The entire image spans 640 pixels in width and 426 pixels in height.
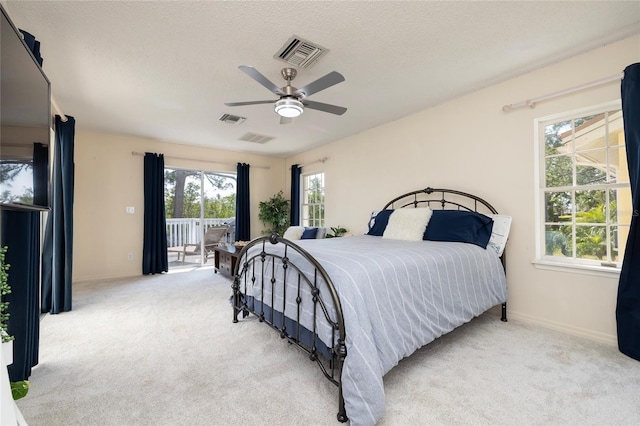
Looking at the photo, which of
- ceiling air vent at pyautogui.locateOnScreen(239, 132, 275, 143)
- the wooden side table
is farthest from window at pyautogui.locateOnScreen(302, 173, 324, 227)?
the wooden side table

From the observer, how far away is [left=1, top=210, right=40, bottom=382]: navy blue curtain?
1738 mm

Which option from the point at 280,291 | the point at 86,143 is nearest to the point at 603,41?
the point at 280,291

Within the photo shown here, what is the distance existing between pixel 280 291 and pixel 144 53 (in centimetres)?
231

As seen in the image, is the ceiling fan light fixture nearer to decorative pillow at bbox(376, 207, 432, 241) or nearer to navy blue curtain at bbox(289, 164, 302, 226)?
decorative pillow at bbox(376, 207, 432, 241)

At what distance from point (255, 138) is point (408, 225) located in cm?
318

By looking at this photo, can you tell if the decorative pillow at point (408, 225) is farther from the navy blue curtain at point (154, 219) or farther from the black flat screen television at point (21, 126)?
the navy blue curtain at point (154, 219)

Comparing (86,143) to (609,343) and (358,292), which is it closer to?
(358,292)

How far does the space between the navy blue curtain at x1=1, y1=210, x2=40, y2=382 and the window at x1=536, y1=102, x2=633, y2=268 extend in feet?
13.6

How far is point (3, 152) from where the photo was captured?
1113 mm

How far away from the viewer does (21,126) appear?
1284 mm

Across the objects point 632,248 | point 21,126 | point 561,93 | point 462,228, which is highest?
point 561,93

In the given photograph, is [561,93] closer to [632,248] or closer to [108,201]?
[632,248]

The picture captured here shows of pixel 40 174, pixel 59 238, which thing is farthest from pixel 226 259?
pixel 40 174

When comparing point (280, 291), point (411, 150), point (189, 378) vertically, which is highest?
point (411, 150)
